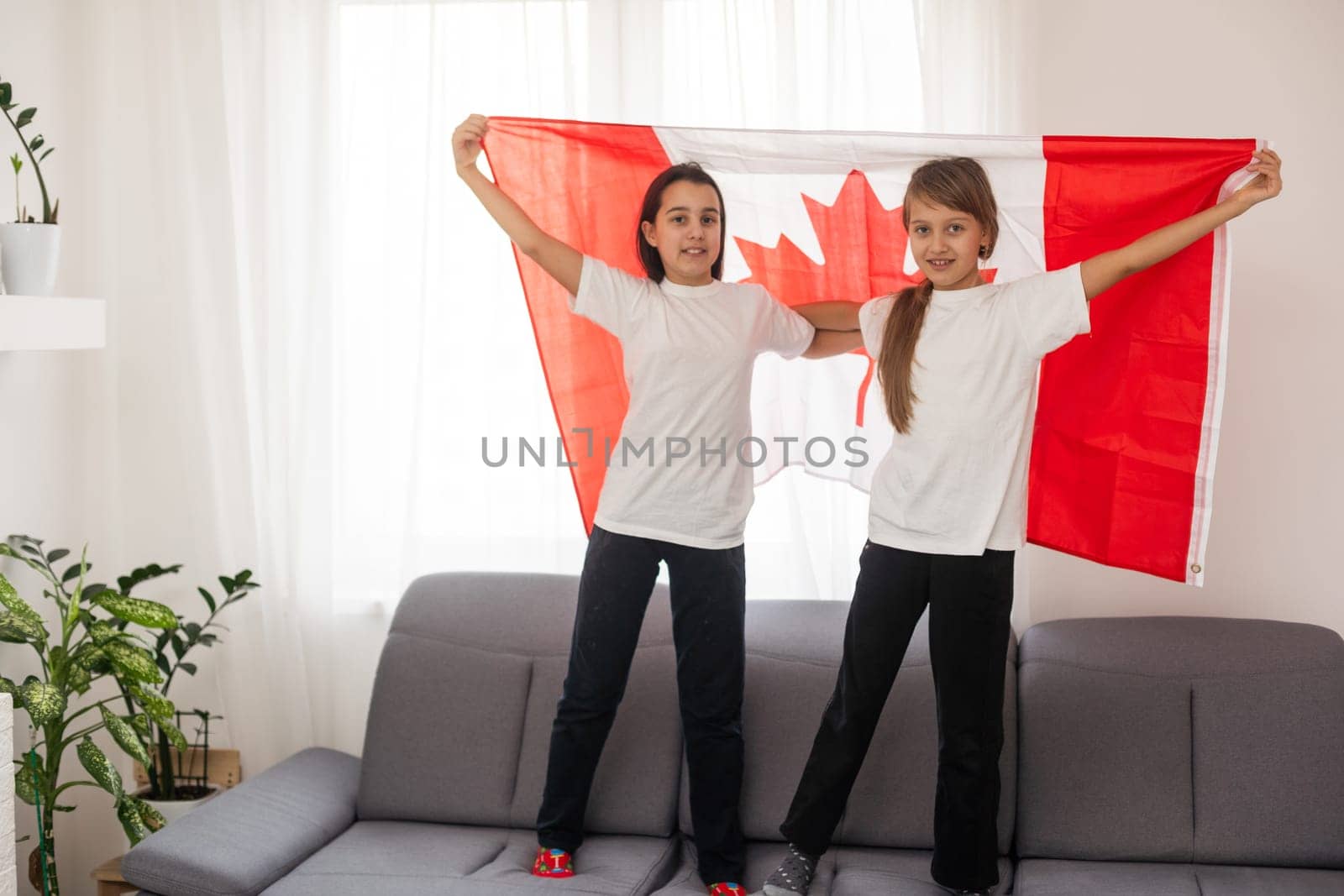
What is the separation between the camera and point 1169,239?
2236 mm

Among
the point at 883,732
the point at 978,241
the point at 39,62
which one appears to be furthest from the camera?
the point at 39,62

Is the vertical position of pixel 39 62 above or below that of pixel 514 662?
above

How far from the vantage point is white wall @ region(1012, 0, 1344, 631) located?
2807 millimetres

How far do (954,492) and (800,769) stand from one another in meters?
0.78

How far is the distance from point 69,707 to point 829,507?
208 centimetres

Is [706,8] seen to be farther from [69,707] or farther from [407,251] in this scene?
[69,707]

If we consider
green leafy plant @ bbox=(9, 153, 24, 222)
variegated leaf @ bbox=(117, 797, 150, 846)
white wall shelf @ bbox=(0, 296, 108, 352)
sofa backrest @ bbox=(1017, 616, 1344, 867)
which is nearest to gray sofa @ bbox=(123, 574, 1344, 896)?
sofa backrest @ bbox=(1017, 616, 1344, 867)

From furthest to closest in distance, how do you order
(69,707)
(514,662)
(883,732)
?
(69,707) → (514,662) → (883,732)

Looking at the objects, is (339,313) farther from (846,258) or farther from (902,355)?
(902,355)

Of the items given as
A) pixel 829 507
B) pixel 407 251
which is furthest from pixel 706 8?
pixel 829 507

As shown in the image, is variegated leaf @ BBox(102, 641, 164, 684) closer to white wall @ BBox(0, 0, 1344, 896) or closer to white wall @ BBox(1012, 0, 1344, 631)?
white wall @ BBox(0, 0, 1344, 896)

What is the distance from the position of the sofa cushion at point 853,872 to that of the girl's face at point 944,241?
1.17m

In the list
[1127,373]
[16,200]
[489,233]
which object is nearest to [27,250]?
[16,200]

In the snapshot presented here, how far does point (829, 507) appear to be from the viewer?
3.00 metres
